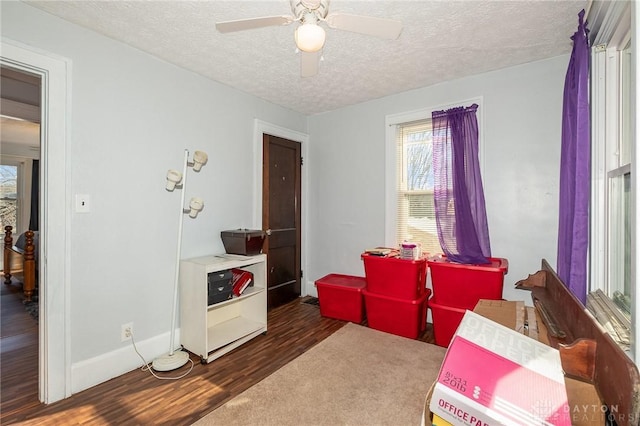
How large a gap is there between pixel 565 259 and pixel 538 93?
1515 mm

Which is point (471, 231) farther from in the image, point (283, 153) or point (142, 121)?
point (142, 121)

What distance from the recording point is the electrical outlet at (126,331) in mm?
2194

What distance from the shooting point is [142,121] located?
2316 mm

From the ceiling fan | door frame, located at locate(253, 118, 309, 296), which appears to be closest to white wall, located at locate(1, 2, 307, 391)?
door frame, located at locate(253, 118, 309, 296)

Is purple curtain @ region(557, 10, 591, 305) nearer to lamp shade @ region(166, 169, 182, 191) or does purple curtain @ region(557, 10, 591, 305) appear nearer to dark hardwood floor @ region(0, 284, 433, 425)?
dark hardwood floor @ region(0, 284, 433, 425)

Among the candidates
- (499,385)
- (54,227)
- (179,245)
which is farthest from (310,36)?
(54,227)

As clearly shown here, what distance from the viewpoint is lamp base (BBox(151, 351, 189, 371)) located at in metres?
2.18

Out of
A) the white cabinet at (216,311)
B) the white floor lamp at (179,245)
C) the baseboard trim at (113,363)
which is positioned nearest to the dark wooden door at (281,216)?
the white cabinet at (216,311)

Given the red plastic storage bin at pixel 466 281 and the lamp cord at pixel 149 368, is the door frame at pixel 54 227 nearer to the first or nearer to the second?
the lamp cord at pixel 149 368

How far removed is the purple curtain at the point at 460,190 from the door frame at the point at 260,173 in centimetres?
174

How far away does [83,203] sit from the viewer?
78.5 inches

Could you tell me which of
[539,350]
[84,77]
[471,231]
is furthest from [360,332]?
[84,77]

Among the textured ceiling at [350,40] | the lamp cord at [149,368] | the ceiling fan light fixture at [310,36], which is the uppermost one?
the textured ceiling at [350,40]

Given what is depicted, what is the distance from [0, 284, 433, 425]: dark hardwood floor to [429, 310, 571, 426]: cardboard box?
1630 mm
